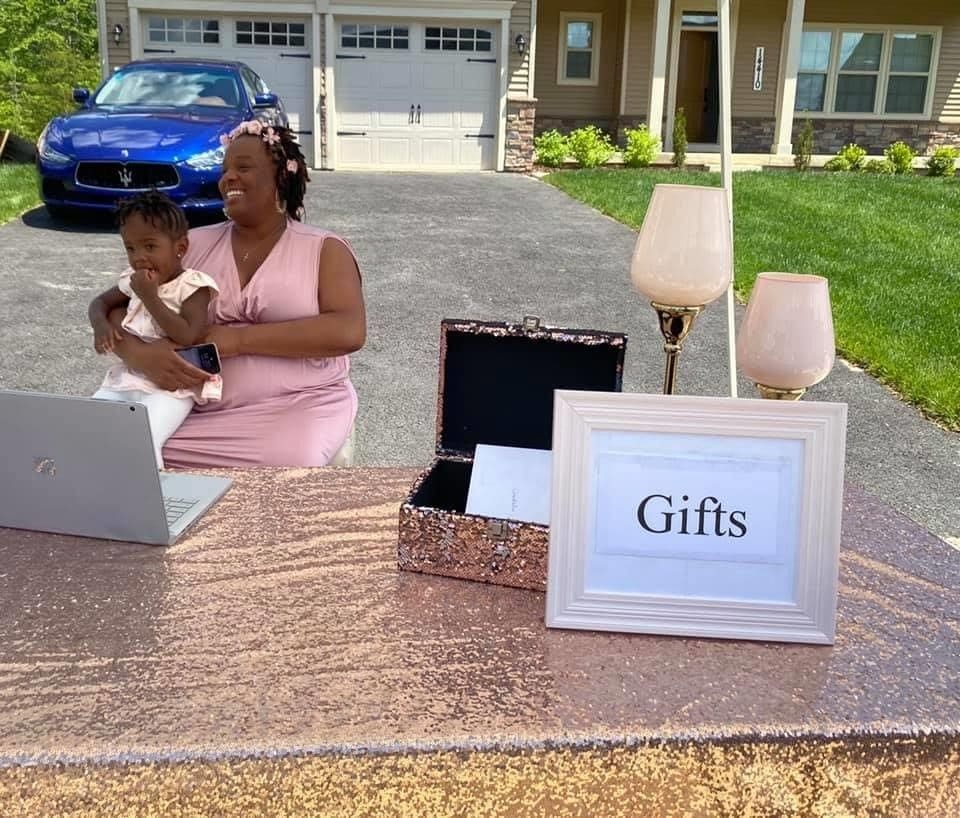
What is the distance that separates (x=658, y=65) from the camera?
14461 millimetres

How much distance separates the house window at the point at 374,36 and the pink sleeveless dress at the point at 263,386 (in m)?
12.0

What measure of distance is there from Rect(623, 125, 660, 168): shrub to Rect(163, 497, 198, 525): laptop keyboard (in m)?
13.3

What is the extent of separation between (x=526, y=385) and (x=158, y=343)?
1113 mm

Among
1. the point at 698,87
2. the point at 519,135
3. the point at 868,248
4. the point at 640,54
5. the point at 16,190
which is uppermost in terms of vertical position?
the point at 640,54

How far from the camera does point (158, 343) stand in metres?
2.35

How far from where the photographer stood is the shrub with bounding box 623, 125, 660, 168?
1409 cm

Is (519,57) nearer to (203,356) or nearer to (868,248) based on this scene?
(868,248)

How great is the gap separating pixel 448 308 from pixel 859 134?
522 inches

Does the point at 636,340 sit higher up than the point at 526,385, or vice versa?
the point at 526,385

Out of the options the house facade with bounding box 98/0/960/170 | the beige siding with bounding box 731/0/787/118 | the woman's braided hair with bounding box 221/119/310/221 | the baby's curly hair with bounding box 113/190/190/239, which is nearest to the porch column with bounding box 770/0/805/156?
the house facade with bounding box 98/0/960/170

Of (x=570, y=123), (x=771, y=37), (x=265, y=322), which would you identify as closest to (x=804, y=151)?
(x=771, y=37)

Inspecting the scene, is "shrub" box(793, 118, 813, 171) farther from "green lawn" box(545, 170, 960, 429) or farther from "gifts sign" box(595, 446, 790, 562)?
"gifts sign" box(595, 446, 790, 562)

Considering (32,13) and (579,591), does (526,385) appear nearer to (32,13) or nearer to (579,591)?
(579,591)

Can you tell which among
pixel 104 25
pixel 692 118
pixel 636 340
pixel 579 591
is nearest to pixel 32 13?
pixel 104 25
